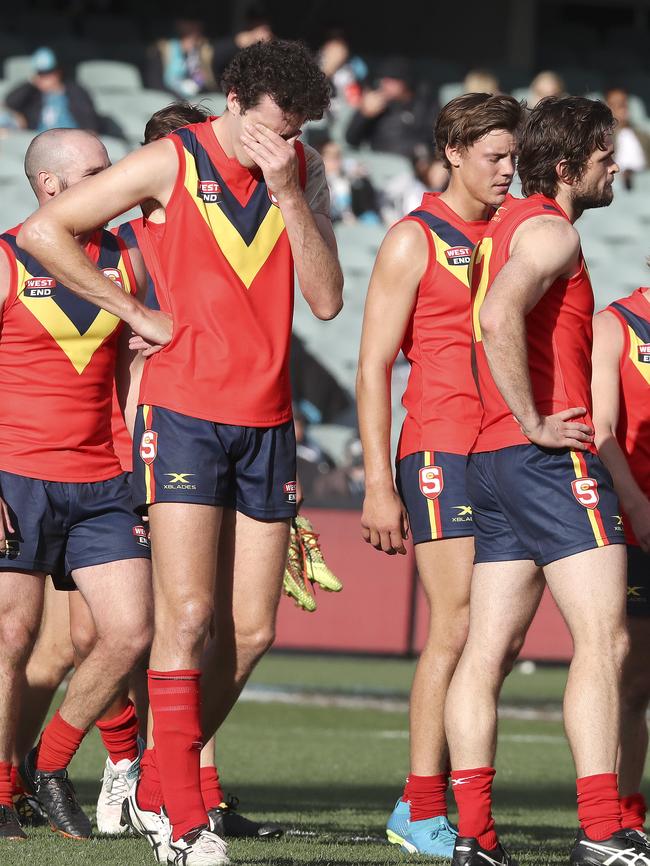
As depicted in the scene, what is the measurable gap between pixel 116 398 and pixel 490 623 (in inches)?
78.9

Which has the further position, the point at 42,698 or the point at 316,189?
the point at 42,698

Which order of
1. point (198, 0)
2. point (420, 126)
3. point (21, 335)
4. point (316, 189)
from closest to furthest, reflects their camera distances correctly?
point (316, 189)
point (21, 335)
point (420, 126)
point (198, 0)

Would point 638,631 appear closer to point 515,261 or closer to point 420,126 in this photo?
point 515,261

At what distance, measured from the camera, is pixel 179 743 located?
4.44 meters

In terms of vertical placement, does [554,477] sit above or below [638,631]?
above

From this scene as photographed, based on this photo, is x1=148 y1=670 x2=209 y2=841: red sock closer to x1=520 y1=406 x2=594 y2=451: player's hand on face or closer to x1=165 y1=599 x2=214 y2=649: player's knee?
x1=165 y1=599 x2=214 y2=649: player's knee

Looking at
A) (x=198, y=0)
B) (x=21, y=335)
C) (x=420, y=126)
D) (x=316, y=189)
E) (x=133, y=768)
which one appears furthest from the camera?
(x=198, y=0)

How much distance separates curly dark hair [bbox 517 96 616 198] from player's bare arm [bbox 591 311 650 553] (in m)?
1.03

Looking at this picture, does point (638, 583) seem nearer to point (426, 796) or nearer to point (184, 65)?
point (426, 796)

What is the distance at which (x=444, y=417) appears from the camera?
5473mm

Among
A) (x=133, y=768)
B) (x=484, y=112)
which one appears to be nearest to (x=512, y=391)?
(x=484, y=112)

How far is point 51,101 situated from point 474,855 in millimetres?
13751

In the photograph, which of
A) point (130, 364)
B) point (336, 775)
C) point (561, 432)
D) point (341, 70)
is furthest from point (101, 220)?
point (341, 70)

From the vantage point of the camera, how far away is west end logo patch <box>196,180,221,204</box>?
4.60m
